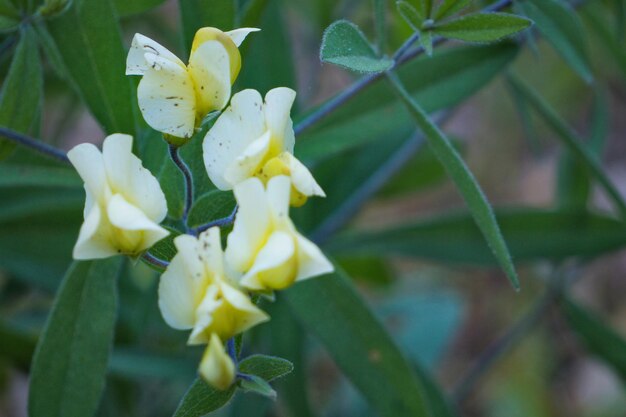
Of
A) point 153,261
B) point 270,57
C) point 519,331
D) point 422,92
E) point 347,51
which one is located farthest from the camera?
point 519,331

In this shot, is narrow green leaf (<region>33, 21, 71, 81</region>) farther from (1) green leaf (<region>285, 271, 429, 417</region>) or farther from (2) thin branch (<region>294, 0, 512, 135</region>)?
(1) green leaf (<region>285, 271, 429, 417</region>)

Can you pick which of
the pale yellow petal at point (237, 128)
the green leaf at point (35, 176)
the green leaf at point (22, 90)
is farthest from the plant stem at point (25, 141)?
the pale yellow petal at point (237, 128)

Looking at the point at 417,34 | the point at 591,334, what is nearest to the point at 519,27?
the point at 417,34

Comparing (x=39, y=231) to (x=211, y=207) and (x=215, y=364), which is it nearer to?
(x=211, y=207)

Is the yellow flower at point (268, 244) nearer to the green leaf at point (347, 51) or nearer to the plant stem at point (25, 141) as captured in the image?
the green leaf at point (347, 51)

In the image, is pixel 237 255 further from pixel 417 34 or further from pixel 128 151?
pixel 417 34

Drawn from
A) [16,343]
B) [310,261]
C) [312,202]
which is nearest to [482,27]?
[310,261]
